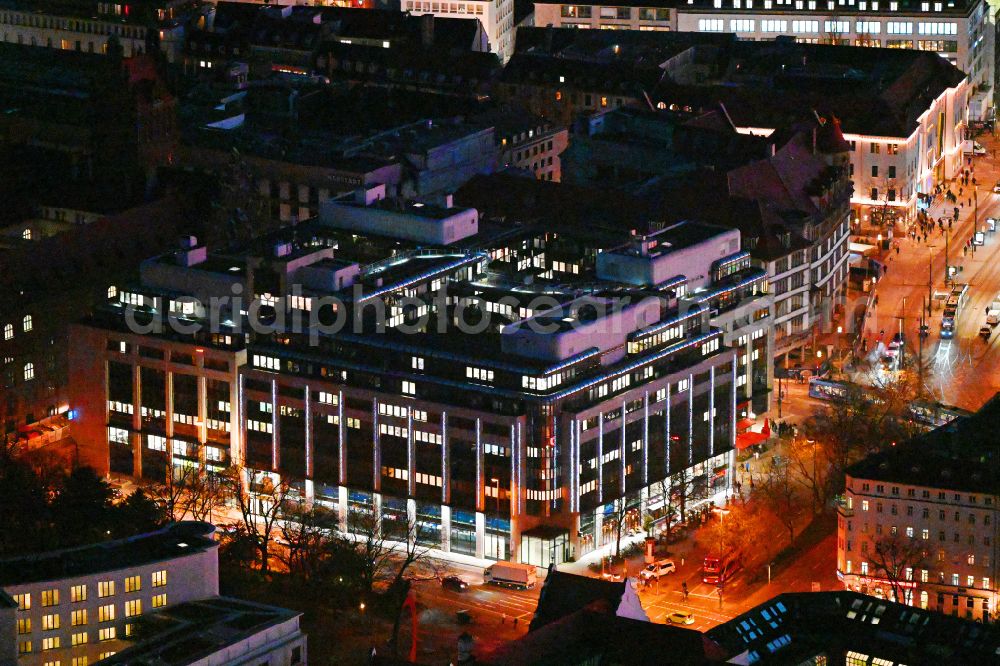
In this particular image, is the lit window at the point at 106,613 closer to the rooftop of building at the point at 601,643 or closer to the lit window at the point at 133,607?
the lit window at the point at 133,607

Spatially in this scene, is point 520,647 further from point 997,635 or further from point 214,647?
point 997,635

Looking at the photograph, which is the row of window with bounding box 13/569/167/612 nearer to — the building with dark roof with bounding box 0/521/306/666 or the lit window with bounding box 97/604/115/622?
the building with dark roof with bounding box 0/521/306/666

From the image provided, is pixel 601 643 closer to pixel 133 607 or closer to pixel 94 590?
pixel 133 607

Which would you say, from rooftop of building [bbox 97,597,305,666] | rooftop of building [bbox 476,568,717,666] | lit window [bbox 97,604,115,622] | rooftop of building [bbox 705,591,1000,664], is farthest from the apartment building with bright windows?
rooftop of building [bbox 705,591,1000,664]

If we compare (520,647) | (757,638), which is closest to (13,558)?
(520,647)

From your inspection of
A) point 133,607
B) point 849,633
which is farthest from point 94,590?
point 849,633

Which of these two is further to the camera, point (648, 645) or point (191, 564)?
point (191, 564)
